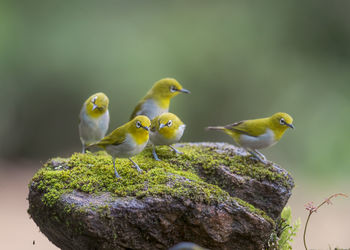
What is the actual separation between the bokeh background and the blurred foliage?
0.03 metres

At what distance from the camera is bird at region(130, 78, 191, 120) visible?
6.29 metres

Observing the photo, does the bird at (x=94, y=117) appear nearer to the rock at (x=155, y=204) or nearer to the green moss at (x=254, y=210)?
the rock at (x=155, y=204)

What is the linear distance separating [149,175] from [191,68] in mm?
7138

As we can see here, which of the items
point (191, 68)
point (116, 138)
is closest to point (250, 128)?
point (116, 138)

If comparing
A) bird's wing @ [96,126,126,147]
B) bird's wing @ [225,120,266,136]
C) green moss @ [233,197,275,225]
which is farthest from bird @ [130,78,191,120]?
green moss @ [233,197,275,225]

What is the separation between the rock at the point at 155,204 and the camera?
4324 millimetres

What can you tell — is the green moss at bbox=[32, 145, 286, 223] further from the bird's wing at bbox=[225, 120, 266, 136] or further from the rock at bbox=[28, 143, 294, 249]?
the bird's wing at bbox=[225, 120, 266, 136]

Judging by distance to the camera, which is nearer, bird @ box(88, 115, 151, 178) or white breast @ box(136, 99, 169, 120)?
bird @ box(88, 115, 151, 178)

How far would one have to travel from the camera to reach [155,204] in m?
4.41

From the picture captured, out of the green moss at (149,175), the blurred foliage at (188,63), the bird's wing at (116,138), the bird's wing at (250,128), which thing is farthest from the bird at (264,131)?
the blurred foliage at (188,63)

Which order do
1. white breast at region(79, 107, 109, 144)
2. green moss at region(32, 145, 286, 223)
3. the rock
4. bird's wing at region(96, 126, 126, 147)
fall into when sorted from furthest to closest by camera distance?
white breast at region(79, 107, 109, 144), bird's wing at region(96, 126, 126, 147), green moss at region(32, 145, 286, 223), the rock

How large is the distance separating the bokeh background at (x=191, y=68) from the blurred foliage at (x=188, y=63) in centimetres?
3

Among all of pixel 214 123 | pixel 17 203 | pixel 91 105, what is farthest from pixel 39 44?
pixel 91 105

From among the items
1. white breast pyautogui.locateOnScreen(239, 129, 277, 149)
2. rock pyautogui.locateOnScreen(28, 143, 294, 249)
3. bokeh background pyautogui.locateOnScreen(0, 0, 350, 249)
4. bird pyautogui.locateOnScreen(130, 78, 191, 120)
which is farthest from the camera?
bokeh background pyautogui.locateOnScreen(0, 0, 350, 249)
